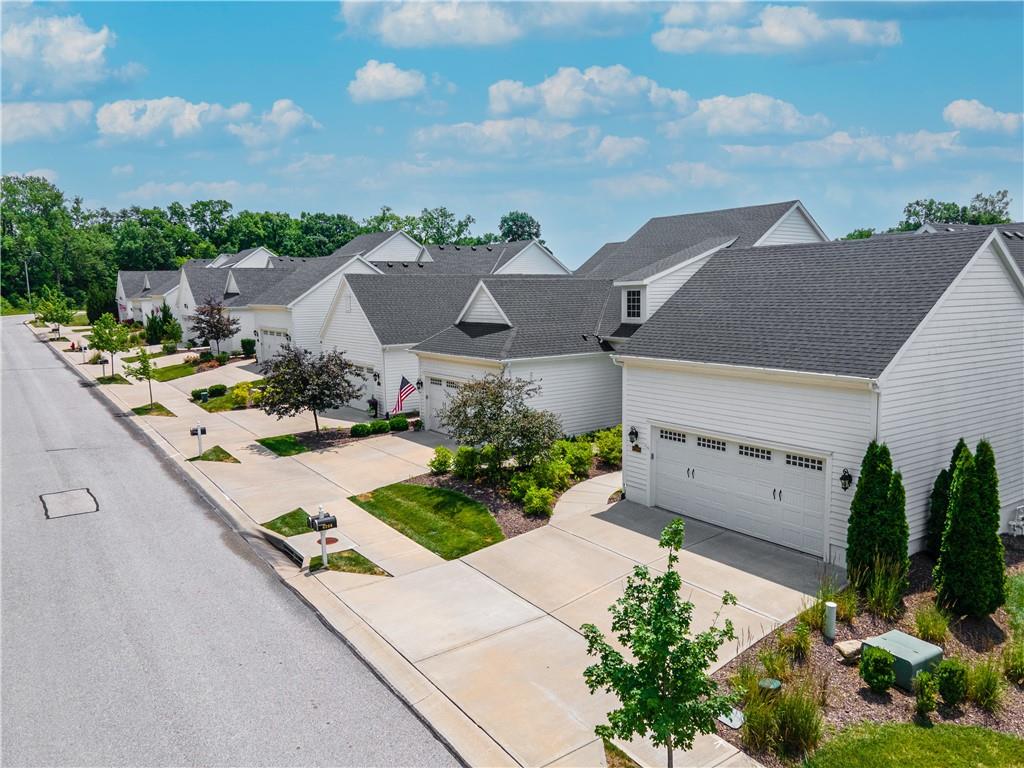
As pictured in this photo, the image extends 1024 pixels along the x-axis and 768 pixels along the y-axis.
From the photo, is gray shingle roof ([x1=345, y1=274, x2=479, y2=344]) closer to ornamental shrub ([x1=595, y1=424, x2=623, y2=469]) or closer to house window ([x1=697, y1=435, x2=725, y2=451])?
ornamental shrub ([x1=595, y1=424, x2=623, y2=469])

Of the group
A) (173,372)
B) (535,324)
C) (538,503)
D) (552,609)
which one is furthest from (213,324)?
(552,609)

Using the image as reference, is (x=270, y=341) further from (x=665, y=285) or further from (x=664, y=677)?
(x=664, y=677)

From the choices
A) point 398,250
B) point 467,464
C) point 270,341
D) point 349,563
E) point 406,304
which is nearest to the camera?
point 349,563

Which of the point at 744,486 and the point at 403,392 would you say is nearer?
the point at 744,486

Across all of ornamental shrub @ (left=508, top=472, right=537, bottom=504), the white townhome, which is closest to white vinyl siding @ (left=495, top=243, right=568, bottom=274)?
ornamental shrub @ (left=508, top=472, right=537, bottom=504)

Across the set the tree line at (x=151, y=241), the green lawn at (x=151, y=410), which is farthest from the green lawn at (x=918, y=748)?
the tree line at (x=151, y=241)

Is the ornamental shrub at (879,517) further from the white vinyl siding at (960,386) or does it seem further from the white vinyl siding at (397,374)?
the white vinyl siding at (397,374)
